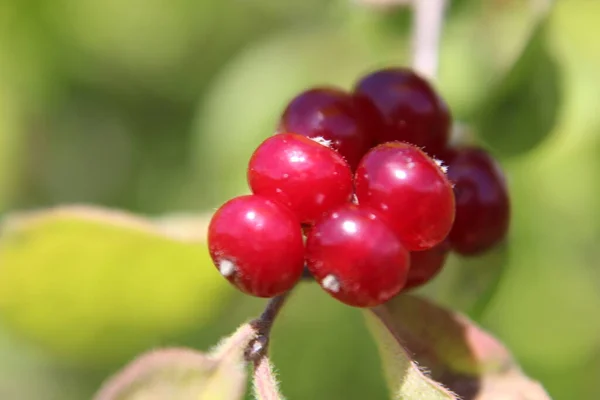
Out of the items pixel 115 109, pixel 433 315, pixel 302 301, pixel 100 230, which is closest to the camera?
pixel 433 315

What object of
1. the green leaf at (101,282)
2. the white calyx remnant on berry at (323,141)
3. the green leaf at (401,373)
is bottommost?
the green leaf at (401,373)

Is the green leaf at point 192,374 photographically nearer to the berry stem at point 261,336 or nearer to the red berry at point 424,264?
the berry stem at point 261,336

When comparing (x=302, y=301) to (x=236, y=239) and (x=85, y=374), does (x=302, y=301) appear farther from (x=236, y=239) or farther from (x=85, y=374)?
→ (x=236, y=239)

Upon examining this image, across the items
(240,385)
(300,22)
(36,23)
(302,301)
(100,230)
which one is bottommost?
(240,385)

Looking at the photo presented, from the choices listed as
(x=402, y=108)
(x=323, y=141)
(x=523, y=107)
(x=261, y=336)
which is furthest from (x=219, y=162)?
(x=261, y=336)

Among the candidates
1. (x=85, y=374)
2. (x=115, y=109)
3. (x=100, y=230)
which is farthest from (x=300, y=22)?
(x=100, y=230)

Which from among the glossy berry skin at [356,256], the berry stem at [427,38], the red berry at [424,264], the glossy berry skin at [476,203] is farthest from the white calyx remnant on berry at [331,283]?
the berry stem at [427,38]
